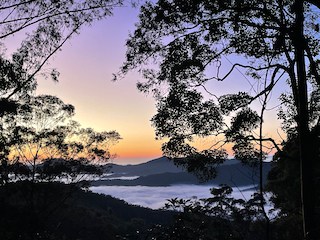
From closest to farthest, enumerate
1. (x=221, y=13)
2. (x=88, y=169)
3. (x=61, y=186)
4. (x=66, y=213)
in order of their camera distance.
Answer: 1. (x=221, y=13)
2. (x=88, y=169)
3. (x=61, y=186)
4. (x=66, y=213)

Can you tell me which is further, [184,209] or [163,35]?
[163,35]

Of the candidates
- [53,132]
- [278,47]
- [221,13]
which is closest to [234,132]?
[278,47]

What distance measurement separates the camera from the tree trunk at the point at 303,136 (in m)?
7.85

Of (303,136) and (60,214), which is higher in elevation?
(303,136)

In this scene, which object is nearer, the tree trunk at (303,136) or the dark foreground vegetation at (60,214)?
the tree trunk at (303,136)

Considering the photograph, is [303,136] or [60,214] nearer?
[303,136]

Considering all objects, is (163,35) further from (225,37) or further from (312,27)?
(312,27)

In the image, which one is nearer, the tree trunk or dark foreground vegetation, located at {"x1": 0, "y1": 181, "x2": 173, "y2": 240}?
the tree trunk

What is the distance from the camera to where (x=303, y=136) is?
8.31 meters

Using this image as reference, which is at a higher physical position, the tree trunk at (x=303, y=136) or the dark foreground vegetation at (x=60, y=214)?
the tree trunk at (x=303, y=136)

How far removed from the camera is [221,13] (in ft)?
31.3

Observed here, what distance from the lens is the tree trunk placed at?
7.85 m

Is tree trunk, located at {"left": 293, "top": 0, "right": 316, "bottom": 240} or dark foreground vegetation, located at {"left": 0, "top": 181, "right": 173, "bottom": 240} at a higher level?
tree trunk, located at {"left": 293, "top": 0, "right": 316, "bottom": 240}

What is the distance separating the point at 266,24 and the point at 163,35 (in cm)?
272
